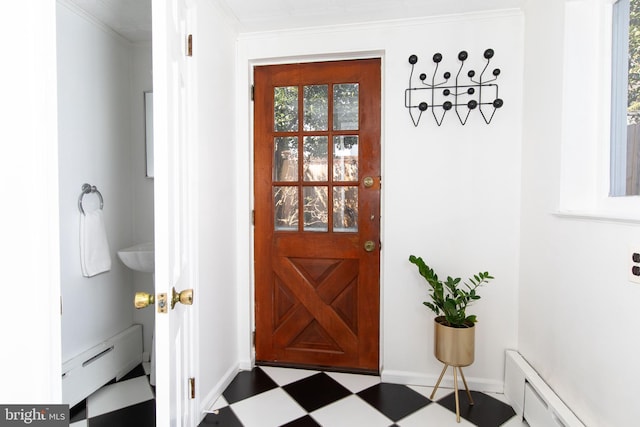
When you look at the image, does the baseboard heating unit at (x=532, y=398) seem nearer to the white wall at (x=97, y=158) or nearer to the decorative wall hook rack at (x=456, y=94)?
the decorative wall hook rack at (x=456, y=94)

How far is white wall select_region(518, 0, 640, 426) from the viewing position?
4.14ft

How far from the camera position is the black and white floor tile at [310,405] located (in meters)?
1.88

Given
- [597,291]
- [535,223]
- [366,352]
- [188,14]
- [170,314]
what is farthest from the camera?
[366,352]

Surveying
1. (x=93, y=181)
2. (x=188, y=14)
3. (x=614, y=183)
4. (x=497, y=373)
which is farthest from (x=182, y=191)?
(x=497, y=373)

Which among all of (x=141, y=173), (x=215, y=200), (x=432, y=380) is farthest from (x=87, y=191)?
(x=432, y=380)

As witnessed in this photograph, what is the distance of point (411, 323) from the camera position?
2.26 meters

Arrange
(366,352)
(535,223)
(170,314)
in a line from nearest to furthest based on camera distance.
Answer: (170,314) → (535,223) → (366,352)

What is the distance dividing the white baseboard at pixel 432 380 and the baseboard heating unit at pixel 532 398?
74mm

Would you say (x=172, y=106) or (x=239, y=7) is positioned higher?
(x=239, y=7)

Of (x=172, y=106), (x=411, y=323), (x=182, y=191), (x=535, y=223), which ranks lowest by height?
(x=411, y=323)

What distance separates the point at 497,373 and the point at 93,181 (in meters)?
2.84

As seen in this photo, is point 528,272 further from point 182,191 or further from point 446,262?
point 182,191

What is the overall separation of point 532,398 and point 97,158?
2902 mm

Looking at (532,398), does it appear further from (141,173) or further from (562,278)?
(141,173)
